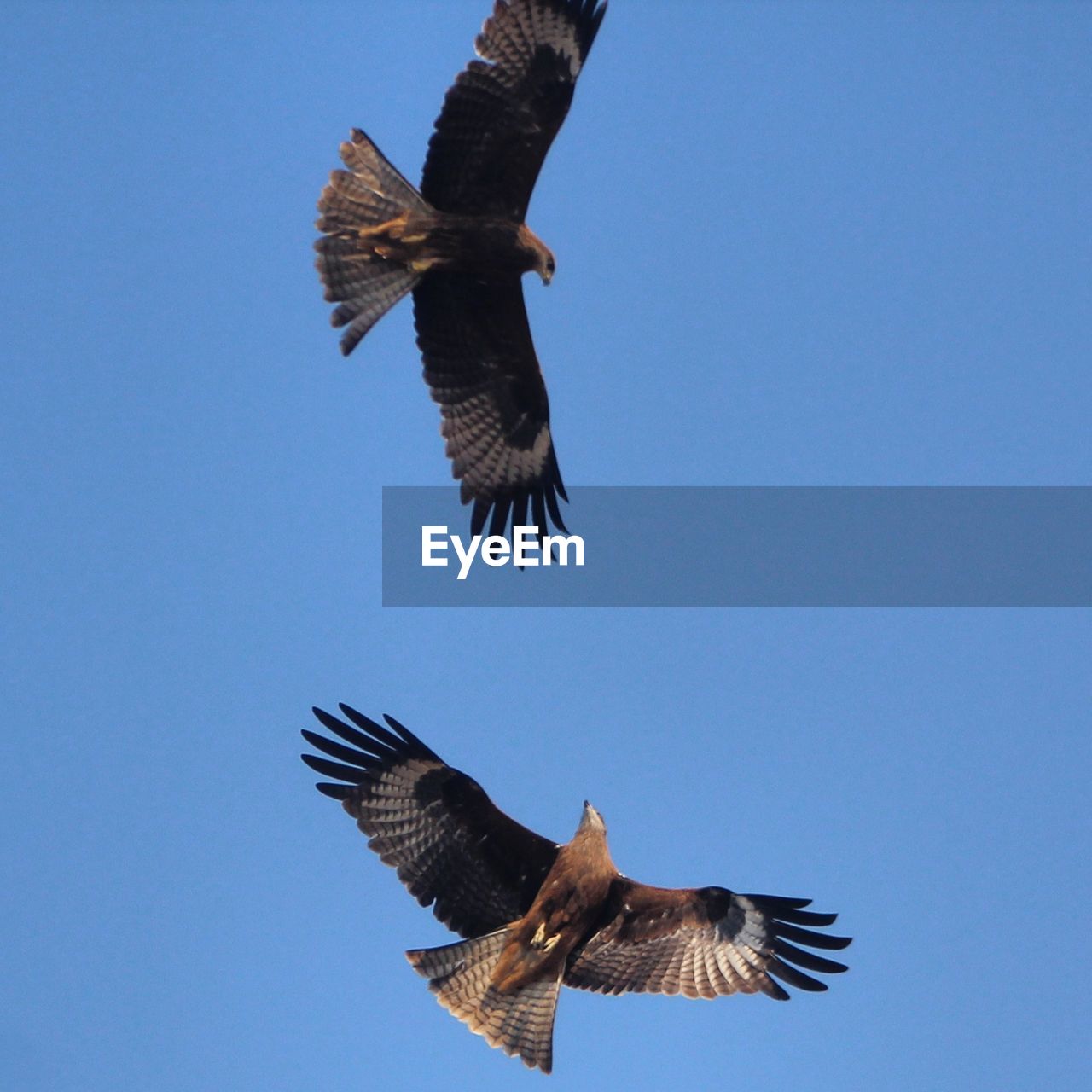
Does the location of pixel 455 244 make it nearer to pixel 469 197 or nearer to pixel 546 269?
pixel 469 197

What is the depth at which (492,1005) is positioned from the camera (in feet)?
30.3

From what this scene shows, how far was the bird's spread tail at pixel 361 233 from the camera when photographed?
9688mm

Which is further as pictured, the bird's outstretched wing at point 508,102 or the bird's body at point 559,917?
the bird's outstretched wing at point 508,102

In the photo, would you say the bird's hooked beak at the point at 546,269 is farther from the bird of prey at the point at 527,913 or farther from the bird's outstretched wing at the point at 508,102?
the bird of prey at the point at 527,913

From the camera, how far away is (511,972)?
30.4ft

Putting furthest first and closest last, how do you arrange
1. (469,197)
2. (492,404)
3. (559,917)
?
(492,404)
(469,197)
(559,917)

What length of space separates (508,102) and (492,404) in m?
1.56

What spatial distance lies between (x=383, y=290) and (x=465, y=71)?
1.07m

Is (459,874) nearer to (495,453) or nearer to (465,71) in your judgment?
(495,453)

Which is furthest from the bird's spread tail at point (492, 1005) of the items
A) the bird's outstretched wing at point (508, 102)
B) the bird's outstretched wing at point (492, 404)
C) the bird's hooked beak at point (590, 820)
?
the bird's outstretched wing at point (508, 102)

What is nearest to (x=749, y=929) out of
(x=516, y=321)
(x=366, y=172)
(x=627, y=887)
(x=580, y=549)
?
(x=627, y=887)

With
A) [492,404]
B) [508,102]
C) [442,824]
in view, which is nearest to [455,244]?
[508,102]

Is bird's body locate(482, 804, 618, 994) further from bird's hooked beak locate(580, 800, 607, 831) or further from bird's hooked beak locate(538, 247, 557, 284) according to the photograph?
bird's hooked beak locate(538, 247, 557, 284)

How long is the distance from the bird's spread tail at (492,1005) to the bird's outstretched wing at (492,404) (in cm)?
216
